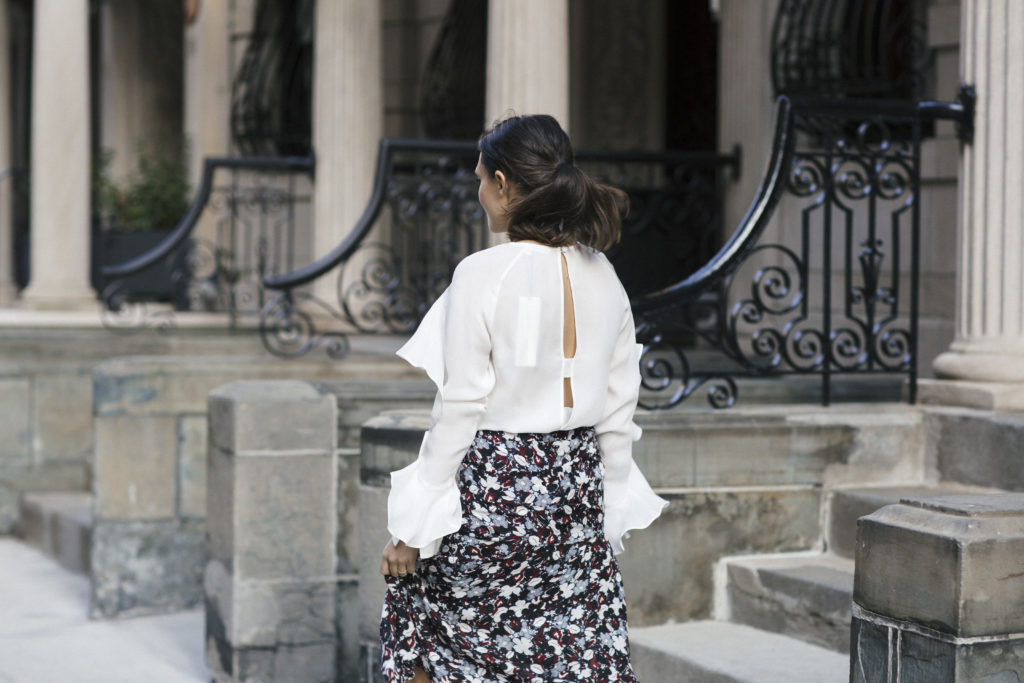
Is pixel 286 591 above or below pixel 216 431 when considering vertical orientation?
below

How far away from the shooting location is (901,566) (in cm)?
307

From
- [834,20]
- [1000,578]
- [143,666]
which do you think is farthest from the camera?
[834,20]

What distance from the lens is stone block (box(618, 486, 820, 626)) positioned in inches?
180

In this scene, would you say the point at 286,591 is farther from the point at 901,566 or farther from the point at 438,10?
the point at 438,10

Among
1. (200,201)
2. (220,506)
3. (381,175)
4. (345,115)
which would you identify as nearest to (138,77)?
(200,201)

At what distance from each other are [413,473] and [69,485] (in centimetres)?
577

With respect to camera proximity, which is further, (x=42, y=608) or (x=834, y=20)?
(x=834, y=20)

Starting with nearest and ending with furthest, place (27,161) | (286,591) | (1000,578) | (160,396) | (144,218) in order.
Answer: (1000,578), (286,591), (160,396), (144,218), (27,161)

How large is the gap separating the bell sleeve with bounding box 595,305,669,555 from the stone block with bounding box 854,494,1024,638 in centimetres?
51

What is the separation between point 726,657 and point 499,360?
168 cm

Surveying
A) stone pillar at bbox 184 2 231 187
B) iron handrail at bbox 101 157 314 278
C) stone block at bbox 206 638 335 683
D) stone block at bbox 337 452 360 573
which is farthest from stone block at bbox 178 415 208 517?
stone pillar at bbox 184 2 231 187

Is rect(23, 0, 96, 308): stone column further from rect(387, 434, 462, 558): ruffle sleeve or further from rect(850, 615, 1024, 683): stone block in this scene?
rect(850, 615, 1024, 683): stone block

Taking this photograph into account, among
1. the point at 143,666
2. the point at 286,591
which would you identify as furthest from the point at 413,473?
the point at 143,666

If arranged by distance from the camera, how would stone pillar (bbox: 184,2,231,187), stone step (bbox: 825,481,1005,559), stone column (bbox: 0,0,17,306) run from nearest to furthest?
stone step (bbox: 825,481,1005,559)
stone pillar (bbox: 184,2,231,187)
stone column (bbox: 0,0,17,306)
